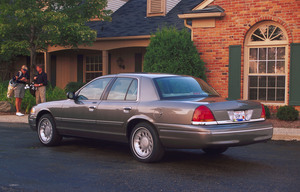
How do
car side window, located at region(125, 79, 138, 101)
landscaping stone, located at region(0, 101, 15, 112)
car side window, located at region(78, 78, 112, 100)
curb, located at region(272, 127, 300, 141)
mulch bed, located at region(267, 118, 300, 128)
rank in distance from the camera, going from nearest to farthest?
car side window, located at region(125, 79, 138, 101) → car side window, located at region(78, 78, 112, 100) → curb, located at region(272, 127, 300, 141) → mulch bed, located at region(267, 118, 300, 128) → landscaping stone, located at region(0, 101, 15, 112)

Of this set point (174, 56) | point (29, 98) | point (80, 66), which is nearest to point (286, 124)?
point (174, 56)

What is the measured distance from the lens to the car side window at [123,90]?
730 cm

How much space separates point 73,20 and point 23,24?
2.46 meters

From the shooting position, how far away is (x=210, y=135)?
6137mm

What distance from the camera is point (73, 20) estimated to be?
60.3 ft

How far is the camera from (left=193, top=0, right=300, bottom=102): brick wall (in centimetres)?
1366

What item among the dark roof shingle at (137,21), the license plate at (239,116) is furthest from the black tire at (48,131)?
the dark roof shingle at (137,21)

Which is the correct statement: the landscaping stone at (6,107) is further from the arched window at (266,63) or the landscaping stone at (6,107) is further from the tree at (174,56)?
the arched window at (266,63)

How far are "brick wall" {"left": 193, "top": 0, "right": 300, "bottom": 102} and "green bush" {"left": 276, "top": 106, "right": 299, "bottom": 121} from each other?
1985 mm

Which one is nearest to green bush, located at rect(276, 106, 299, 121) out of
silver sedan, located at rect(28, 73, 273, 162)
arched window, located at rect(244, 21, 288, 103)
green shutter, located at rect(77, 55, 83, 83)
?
arched window, located at rect(244, 21, 288, 103)

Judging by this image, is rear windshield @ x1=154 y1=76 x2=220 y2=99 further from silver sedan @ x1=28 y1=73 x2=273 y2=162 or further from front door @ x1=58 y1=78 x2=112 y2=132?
front door @ x1=58 y1=78 x2=112 y2=132

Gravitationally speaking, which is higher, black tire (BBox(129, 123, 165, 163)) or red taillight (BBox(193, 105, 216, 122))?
red taillight (BBox(193, 105, 216, 122))

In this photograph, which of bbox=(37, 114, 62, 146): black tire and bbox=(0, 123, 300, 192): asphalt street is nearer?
bbox=(0, 123, 300, 192): asphalt street

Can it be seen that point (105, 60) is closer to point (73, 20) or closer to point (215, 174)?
point (73, 20)
